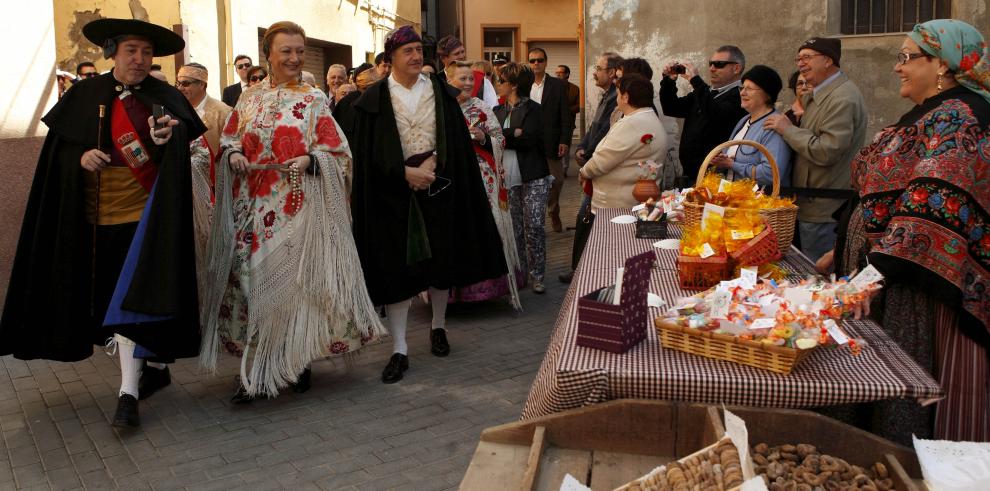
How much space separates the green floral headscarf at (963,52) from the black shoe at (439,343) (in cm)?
340

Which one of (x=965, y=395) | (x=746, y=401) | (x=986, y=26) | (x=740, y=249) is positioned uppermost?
(x=986, y=26)

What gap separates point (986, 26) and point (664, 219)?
5535 millimetres

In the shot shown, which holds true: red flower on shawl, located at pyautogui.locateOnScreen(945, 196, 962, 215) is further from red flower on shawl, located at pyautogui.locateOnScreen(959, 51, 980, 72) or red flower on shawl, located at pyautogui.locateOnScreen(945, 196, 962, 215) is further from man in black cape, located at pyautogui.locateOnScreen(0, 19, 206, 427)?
man in black cape, located at pyautogui.locateOnScreen(0, 19, 206, 427)

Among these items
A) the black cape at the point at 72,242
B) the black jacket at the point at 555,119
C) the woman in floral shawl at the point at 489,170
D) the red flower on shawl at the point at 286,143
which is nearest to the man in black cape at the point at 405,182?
the red flower on shawl at the point at 286,143

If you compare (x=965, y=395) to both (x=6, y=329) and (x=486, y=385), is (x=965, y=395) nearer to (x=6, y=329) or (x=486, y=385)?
(x=486, y=385)

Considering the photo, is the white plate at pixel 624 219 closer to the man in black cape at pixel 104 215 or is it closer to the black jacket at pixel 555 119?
the man in black cape at pixel 104 215

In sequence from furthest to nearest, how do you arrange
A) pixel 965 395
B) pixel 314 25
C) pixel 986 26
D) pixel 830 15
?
pixel 314 25 → pixel 830 15 → pixel 986 26 → pixel 965 395

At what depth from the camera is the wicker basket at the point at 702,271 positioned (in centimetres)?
350

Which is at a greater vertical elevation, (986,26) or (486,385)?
(986,26)

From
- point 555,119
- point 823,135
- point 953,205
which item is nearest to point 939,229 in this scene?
point 953,205

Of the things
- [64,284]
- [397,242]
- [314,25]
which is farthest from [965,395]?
[314,25]

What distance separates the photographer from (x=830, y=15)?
9.45 m

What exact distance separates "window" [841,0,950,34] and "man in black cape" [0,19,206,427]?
722cm

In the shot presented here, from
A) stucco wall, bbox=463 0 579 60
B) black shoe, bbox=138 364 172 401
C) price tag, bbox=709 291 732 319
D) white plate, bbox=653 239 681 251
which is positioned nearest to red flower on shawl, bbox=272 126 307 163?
black shoe, bbox=138 364 172 401
